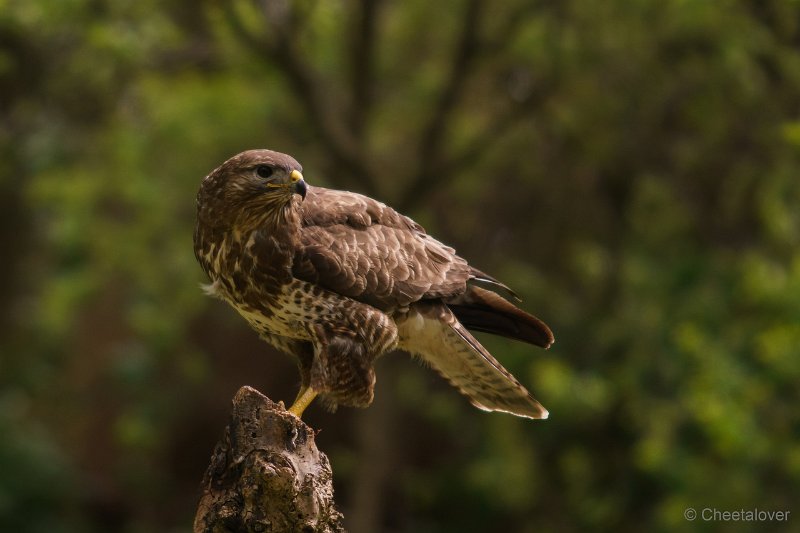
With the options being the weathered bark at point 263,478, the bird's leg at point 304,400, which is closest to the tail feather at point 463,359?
the bird's leg at point 304,400

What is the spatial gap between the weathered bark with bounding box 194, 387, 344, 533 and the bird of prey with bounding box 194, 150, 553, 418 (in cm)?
41

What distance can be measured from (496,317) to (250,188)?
1.26m

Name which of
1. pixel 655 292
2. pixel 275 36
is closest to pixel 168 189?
pixel 275 36

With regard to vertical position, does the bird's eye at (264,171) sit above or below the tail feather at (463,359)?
above

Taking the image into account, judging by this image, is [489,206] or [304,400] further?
[489,206]

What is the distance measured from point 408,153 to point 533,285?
212 centimetres

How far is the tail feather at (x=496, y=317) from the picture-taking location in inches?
193

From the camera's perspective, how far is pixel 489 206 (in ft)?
37.9

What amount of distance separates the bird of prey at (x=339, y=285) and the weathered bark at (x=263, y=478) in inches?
16.1

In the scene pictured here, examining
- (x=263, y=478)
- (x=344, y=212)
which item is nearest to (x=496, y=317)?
(x=344, y=212)

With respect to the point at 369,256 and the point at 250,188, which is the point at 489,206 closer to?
the point at 369,256

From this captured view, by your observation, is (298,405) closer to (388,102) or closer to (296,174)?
(296,174)

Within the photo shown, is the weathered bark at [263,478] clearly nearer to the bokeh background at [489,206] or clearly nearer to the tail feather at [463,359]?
the tail feather at [463,359]

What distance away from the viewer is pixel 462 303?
5059 mm
